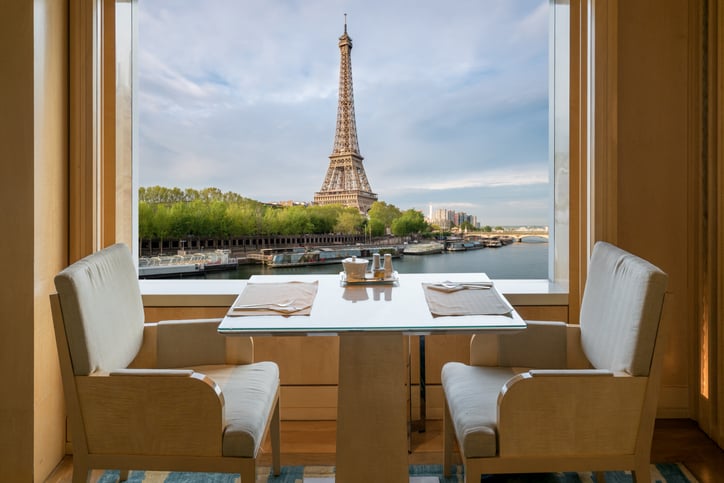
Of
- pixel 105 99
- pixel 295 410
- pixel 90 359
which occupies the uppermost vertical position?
pixel 105 99

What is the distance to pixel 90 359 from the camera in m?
1.38

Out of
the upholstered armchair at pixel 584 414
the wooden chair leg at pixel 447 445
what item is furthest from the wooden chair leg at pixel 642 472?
the wooden chair leg at pixel 447 445

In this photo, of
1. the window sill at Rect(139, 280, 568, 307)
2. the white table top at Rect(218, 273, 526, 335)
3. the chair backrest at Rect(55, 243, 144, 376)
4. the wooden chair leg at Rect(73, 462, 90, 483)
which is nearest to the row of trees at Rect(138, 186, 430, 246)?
the window sill at Rect(139, 280, 568, 307)

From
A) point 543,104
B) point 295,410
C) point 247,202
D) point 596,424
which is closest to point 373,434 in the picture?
point 596,424

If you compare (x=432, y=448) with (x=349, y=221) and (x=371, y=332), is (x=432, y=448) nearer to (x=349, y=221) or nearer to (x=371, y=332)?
(x=371, y=332)

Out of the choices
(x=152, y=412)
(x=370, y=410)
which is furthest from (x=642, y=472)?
(x=152, y=412)

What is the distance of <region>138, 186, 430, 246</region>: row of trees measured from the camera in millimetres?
2562

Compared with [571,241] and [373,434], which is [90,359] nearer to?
[373,434]

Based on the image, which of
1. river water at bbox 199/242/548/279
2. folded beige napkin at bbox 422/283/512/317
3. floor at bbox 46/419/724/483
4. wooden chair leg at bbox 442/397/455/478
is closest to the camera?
folded beige napkin at bbox 422/283/512/317

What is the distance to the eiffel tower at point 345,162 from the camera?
8.61 feet

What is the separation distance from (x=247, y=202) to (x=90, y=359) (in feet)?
4.67

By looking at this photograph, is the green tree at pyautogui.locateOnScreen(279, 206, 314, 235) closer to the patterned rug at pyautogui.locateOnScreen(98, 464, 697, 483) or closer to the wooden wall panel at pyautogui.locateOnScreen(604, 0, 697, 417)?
the patterned rug at pyautogui.locateOnScreen(98, 464, 697, 483)

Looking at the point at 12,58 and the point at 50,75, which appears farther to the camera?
the point at 50,75

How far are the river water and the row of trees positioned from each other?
188 mm
